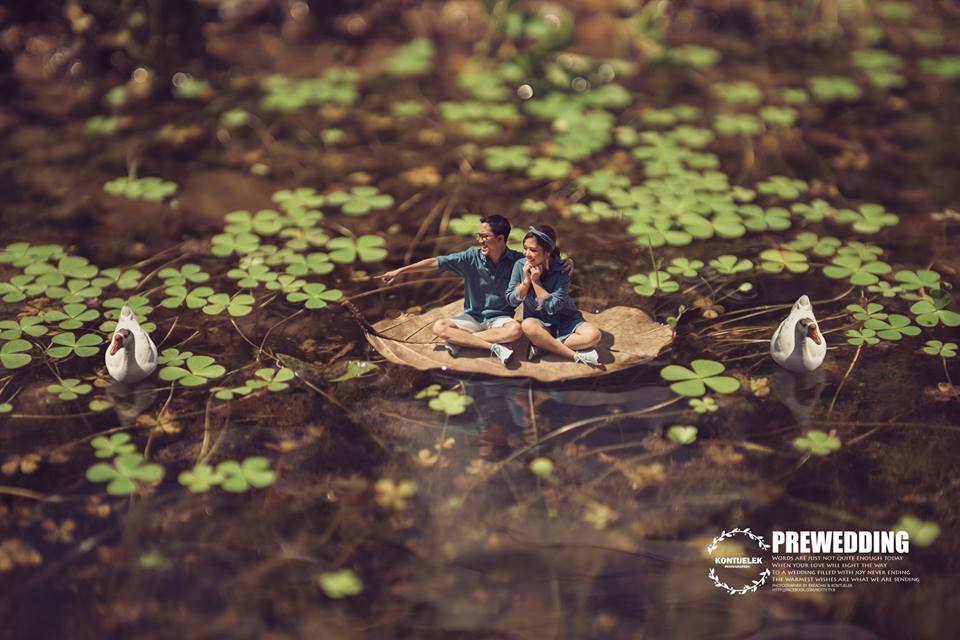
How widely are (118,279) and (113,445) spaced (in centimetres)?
107

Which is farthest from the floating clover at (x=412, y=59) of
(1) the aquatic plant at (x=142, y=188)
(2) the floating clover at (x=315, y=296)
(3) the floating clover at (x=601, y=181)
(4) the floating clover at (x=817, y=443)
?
(4) the floating clover at (x=817, y=443)

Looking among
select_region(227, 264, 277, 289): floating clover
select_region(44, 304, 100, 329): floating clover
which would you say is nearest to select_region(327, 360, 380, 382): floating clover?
select_region(227, 264, 277, 289): floating clover

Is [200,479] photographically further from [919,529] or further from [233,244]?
[919,529]

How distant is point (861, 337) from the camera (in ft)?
12.4

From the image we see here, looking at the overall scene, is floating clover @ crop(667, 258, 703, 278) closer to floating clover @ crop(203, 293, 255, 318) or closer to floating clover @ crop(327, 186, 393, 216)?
floating clover @ crop(327, 186, 393, 216)

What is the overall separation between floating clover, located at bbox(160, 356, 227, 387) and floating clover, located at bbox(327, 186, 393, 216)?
1218 mm

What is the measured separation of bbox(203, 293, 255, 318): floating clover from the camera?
3.91 m

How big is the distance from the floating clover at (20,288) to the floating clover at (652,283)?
A: 246cm

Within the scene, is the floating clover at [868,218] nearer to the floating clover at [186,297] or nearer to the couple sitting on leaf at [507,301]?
the couple sitting on leaf at [507,301]

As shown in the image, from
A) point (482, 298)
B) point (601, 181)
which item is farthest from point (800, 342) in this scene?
point (601, 181)

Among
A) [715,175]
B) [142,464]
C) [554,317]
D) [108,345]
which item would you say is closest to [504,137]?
[715,175]

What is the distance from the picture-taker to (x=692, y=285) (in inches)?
160

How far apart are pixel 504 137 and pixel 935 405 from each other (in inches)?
104

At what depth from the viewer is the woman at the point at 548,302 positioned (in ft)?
10.9
